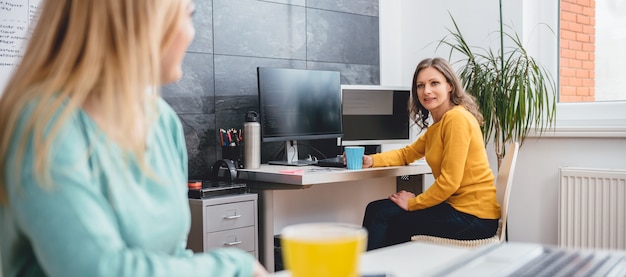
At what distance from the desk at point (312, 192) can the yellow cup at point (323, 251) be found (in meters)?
2.22

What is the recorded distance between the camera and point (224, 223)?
2842mm

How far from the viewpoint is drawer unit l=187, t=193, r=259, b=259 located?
109 inches

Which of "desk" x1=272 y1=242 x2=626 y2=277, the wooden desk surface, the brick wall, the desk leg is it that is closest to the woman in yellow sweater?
the wooden desk surface

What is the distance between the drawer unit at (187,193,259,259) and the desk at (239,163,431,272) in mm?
84

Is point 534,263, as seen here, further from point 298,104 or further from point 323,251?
point 298,104

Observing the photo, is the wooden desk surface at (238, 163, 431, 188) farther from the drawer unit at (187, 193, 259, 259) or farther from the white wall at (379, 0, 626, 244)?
the white wall at (379, 0, 626, 244)

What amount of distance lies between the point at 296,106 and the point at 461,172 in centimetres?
102

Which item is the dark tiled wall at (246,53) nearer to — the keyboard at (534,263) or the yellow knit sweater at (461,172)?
the yellow knit sweater at (461,172)

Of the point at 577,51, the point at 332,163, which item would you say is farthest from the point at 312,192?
the point at 577,51

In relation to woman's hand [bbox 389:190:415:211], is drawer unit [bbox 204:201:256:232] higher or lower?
lower

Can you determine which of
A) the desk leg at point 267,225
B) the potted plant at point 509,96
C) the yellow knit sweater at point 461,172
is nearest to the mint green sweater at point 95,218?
the yellow knit sweater at point 461,172

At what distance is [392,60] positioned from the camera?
433cm

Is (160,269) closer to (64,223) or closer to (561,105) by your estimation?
(64,223)

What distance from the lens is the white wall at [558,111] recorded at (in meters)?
3.52
